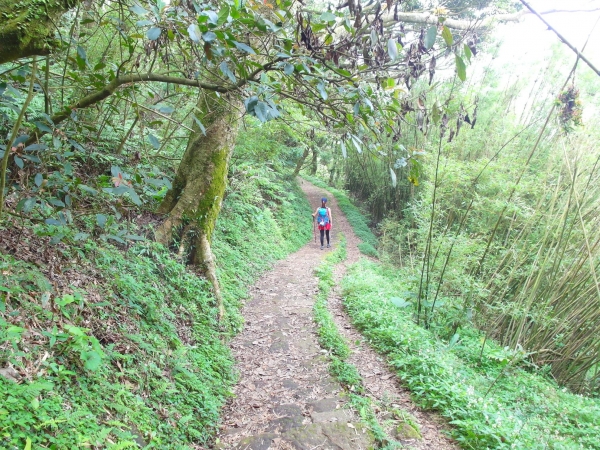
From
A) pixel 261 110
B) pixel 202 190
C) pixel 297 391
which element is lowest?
pixel 297 391

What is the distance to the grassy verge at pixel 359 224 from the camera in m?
12.0

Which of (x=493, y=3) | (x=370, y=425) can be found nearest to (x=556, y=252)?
(x=370, y=425)

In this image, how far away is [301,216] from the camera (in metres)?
12.8

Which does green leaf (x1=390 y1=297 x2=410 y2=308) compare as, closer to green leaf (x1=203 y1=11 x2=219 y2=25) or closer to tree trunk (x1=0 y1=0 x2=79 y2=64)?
green leaf (x1=203 y1=11 x2=219 y2=25)

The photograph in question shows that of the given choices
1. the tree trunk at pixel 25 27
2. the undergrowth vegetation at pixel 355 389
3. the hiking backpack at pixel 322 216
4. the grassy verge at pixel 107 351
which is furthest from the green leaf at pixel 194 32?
the hiking backpack at pixel 322 216

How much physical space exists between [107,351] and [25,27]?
6.24 ft

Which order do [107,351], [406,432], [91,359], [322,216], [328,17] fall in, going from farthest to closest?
1. [322,216]
2. [406,432]
3. [107,351]
4. [91,359]
5. [328,17]

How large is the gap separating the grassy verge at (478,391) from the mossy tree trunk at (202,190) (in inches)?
86.7

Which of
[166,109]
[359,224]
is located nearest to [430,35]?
[166,109]

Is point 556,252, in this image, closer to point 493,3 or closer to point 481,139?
point 481,139

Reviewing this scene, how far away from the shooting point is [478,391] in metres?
3.44

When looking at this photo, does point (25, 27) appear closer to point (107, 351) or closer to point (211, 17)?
point (211, 17)

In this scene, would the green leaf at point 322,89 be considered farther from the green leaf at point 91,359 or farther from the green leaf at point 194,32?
the green leaf at point 91,359

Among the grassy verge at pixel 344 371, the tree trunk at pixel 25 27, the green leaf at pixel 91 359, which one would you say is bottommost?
the grassy verge at pixel 344 371
